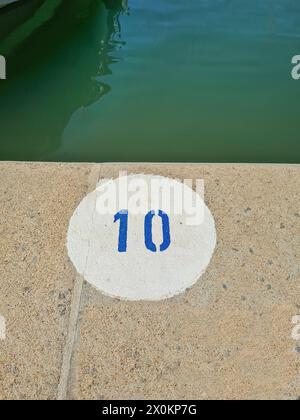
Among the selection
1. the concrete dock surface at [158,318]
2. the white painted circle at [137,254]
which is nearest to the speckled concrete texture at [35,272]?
the concrete dock surface at [158,318]

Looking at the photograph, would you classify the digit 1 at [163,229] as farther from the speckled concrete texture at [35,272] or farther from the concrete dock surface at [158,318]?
the speckled concrete texture at [35,272]

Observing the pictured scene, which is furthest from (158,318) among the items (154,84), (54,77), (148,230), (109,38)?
(109,38)

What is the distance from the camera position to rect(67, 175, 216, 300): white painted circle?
3.08 metres

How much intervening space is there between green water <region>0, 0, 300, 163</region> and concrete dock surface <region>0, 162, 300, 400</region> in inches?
75.7

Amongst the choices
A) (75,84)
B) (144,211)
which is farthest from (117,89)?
(144,211)

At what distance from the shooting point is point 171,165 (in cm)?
405

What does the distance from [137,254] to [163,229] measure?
0.31 meters

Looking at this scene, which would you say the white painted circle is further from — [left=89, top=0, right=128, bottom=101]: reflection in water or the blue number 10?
[left=89, top=0, right=128, bottom=101]: reflection in water

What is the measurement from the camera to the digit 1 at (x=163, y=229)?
131 inches

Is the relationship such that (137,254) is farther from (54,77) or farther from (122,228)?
(54,77)

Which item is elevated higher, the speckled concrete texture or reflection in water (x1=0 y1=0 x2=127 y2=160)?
the speckled concrete texture

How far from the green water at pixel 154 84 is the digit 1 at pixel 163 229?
185 centimetres

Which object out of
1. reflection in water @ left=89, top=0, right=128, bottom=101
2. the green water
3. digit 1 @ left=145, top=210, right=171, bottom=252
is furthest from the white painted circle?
reflection in water @ left=89, top=0, right=128, bottom=101

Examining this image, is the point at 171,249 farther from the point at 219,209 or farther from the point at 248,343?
the point at 248,343
